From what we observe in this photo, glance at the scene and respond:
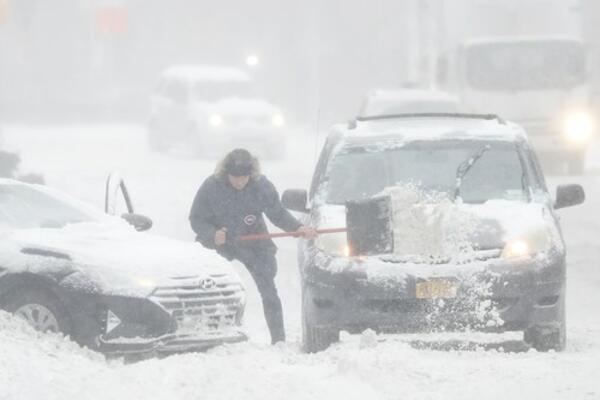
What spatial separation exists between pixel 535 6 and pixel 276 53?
21914mm

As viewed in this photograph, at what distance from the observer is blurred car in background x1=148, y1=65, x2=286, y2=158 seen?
35.2 metres

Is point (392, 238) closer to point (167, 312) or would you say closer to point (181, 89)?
point (167, 312)

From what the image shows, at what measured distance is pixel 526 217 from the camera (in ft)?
37.7

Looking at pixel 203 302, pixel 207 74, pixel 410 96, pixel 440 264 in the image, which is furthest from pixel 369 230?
pixel 207 74

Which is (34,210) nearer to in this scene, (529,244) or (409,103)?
(529,244)

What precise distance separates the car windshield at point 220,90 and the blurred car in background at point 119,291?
1003 inches

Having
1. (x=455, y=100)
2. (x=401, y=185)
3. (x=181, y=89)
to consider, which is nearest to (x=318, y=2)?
(x=181, y=89)

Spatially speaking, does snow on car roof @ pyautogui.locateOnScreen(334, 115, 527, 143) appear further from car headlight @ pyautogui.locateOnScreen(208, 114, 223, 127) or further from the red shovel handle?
car headlight @ pyautogui.locateOnScreen(208, 114, 223, 127)

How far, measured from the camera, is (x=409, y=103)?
28.8 meters

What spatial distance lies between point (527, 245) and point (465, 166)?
1268 mm

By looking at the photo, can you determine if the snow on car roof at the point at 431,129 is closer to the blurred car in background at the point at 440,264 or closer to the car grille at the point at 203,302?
the blurred car in background at the point at 440,264

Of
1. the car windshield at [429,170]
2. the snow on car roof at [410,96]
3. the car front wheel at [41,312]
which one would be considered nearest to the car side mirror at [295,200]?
the car windshield at [429,170]

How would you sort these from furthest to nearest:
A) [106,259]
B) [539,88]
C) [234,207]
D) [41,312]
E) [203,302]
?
[539,88] → [234,207] → [203,302] → [106,259] → [41,312]

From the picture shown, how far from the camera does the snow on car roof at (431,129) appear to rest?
1270 centimetres
